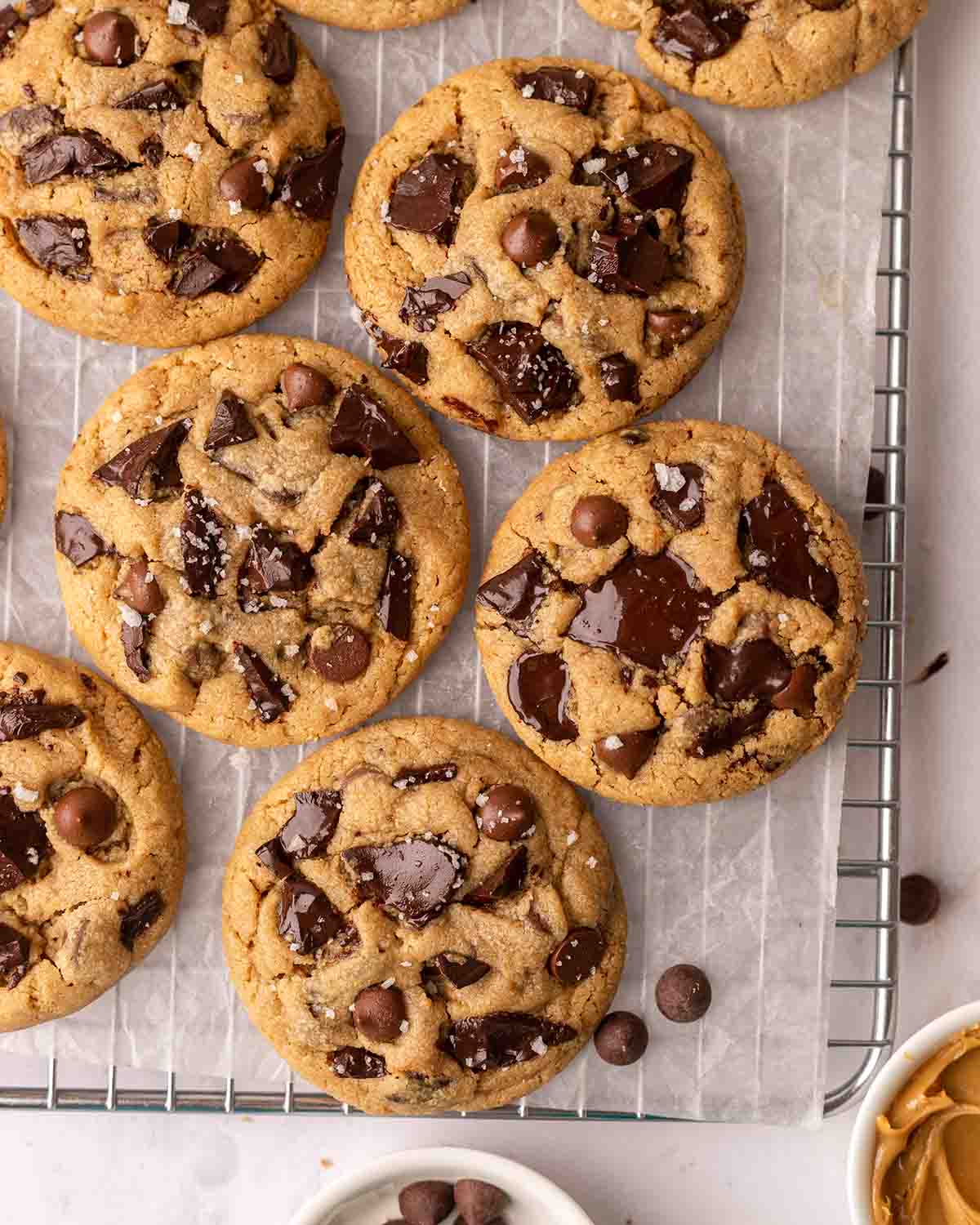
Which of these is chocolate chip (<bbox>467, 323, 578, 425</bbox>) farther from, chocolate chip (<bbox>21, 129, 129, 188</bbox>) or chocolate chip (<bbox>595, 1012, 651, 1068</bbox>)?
chocolate chip (<bbox>595, 1012, 651, 1068</bbox>)

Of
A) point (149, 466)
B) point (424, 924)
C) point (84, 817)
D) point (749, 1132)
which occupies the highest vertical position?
point (149, 466)

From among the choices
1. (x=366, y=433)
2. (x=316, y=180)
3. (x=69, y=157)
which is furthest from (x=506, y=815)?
(x=69, y=157)

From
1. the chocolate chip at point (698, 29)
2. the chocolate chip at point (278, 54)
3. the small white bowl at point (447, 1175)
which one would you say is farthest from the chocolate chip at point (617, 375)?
the small white bowl at point (447, 1175)

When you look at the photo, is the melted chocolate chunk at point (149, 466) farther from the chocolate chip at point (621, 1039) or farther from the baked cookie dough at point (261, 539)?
the chocolate chip at point (621, 1039)

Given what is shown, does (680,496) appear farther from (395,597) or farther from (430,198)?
(430,198)

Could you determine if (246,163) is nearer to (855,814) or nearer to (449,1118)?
(855,814)

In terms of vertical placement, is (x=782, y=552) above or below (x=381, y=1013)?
above

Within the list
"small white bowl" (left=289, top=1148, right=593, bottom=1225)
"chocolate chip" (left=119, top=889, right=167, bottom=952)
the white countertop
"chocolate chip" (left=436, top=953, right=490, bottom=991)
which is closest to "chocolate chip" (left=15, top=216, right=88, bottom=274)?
"chocolate chip" (left=119, top=889, right=167, bottom=952)
